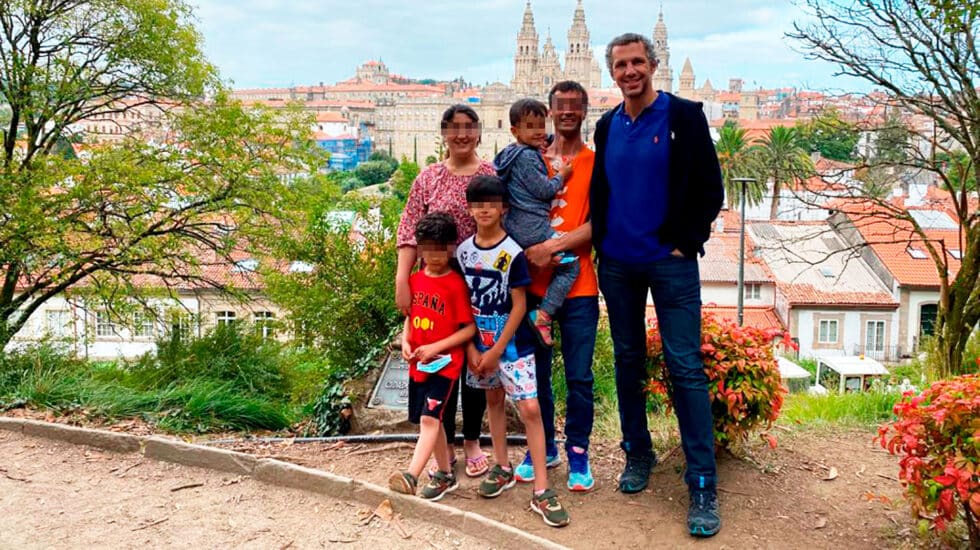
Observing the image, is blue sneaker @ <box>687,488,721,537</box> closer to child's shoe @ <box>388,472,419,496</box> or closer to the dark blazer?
the dark blazer

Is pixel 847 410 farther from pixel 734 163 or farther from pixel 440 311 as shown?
pixel 734 163

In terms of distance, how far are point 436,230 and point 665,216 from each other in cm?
92

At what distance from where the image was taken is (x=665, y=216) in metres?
3.15

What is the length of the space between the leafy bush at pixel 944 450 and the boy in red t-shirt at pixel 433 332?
66.9 inches

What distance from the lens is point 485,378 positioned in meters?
3.40

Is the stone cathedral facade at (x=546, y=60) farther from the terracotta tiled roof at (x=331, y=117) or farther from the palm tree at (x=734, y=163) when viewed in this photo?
the palm tree at (x=734, y=163)

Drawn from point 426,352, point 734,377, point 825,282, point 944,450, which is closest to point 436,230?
point 426,352

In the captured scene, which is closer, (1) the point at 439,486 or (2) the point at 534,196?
(2) the point at 534,196

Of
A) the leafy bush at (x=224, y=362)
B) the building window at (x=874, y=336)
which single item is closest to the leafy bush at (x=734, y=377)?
the leafy bush at (x=224, y=362)

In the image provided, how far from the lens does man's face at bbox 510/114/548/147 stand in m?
3.30

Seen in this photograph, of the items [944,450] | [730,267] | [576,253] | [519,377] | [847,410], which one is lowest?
[730,267]

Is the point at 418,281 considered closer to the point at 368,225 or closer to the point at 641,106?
the point at 641,106

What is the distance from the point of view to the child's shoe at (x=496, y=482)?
3473 millimetres

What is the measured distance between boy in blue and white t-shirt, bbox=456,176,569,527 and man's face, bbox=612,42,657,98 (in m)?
0.63
